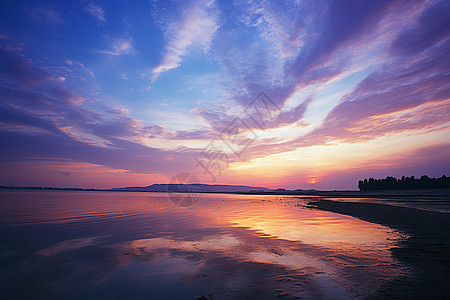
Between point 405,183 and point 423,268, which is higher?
point 405,183

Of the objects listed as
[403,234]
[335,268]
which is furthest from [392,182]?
[335,268]

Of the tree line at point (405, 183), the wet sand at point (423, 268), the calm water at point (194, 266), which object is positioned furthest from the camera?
the tree line at point (405, 183)

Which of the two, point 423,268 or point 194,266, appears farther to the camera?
point 194,266

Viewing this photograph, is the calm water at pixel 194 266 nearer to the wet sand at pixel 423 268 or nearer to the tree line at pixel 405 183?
the wet sand at pixel 423 268

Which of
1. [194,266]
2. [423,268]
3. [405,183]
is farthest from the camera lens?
[405,183]

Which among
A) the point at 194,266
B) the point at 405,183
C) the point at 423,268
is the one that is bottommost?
the point at 194,266

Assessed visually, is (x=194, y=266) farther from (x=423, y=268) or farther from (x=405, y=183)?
(x=405, y=183)

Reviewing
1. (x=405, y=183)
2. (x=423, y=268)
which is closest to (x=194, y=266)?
(x=423, y=268)

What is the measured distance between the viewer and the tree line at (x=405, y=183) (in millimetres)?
98188

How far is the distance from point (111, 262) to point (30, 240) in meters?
7.10

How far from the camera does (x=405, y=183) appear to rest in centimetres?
11112

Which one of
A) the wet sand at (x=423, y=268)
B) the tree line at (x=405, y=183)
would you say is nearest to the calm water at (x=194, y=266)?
the wet sand at (x=423, y=268)

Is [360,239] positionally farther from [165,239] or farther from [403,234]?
[165,239]

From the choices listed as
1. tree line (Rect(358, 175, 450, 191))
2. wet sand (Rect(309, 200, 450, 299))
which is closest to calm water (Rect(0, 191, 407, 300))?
wet sand (Rect(309, 200, 450, 299))
